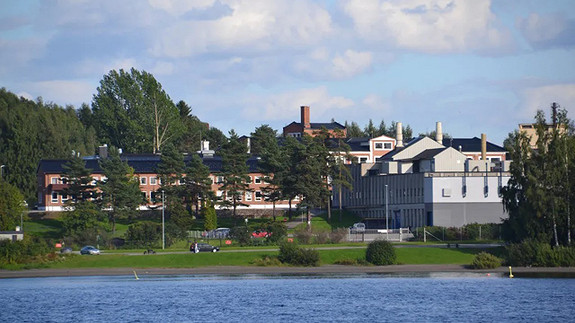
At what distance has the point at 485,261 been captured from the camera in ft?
290

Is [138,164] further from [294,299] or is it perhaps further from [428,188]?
[294,299]

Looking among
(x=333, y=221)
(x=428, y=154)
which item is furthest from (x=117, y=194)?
(x=428, y=154)

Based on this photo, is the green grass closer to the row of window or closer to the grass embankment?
the grass embankment

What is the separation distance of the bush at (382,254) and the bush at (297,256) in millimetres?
5476

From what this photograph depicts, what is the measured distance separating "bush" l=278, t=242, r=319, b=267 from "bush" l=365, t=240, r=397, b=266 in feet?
18.0

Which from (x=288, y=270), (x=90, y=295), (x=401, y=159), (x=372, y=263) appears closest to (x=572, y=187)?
(x=372, y=263)

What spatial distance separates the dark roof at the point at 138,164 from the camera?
513 ft

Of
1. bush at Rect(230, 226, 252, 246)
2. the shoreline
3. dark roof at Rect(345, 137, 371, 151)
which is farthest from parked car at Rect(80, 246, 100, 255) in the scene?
dark roof at Rect(345, 137, 371, 151)

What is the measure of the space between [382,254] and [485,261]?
990 centimetres

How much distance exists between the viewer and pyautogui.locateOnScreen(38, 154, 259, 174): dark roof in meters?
156

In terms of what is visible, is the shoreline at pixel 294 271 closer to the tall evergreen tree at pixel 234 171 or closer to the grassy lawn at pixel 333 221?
the grassy lawn at pixel 333 221

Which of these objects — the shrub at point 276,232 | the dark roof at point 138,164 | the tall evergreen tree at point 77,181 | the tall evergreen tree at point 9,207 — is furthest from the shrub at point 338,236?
the dark roof at point 138,164

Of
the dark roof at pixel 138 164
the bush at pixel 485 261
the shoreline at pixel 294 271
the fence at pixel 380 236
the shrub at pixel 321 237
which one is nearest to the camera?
the shoreline at pixel 294 271

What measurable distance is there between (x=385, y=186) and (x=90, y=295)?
72.0 metres
